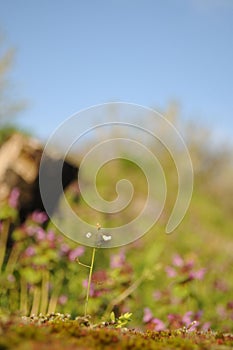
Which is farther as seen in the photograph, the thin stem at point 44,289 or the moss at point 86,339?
the thin stem at point 44,289

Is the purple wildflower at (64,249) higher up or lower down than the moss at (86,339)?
higher up

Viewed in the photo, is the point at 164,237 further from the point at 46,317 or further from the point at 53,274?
the point at 46,317

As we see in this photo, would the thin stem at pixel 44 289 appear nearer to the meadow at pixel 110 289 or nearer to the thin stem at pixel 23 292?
the meadow at pixel 110 289

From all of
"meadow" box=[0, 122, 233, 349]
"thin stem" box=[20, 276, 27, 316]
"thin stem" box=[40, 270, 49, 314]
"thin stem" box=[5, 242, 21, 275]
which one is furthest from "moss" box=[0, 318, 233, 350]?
"thin stem" box=[5, 242, 21, 275]

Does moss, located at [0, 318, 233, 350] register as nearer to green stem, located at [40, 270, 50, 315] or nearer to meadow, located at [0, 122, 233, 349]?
meadow, located at [0, 122, 233, 349]

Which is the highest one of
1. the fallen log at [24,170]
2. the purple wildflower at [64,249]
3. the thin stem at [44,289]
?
the fallen log at [24,170]

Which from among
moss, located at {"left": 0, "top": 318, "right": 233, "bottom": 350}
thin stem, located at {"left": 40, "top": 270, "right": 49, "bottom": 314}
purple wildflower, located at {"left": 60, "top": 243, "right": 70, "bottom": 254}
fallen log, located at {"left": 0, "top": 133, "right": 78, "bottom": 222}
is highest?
fallen log, located at {"left": 0, "top": 133, "right": 78, "bottom": 222}

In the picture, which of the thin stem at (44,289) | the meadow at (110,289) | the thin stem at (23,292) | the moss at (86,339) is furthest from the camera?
the thin stem at (23,292)

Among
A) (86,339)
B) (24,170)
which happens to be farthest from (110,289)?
(86,339)

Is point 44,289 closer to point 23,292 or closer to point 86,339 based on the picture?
point 23,292

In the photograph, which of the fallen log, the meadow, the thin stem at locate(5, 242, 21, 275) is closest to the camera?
the meadow

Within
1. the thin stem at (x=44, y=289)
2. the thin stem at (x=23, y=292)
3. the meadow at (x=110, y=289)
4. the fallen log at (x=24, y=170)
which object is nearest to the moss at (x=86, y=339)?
the meadow at (x=110, y=289)

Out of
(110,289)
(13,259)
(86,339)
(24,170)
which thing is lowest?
(86,339)

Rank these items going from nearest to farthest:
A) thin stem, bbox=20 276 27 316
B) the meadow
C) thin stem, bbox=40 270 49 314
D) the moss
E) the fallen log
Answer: the moss → the meadow → thin stem, bbox=40 270 49 314 → thin stem, bbox=20 276 27 316 → the fallen log
